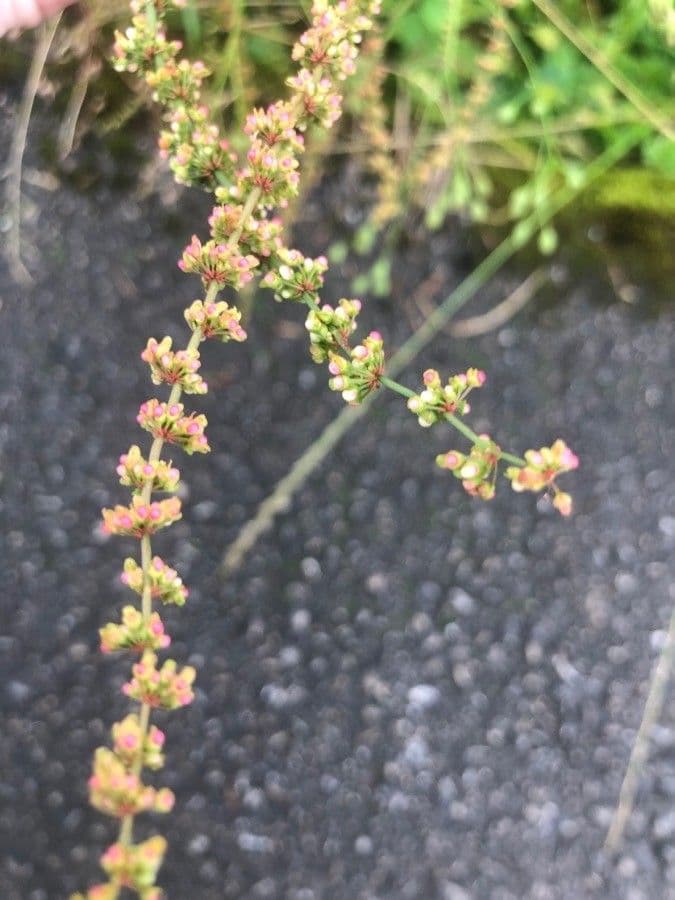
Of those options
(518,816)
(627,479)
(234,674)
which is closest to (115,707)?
(234,674)

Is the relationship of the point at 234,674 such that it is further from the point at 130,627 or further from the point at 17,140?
the point at 17,140

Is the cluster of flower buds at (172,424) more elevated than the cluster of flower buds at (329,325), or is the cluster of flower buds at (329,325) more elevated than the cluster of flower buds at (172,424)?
the cluster of flower buds at (329,325)

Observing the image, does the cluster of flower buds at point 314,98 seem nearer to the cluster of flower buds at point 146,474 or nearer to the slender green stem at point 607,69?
the cluster of flower buds at point 146,474

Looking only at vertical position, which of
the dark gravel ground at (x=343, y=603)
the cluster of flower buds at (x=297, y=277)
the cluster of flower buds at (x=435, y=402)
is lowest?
the dark gravel ground at (x=343, y=603)

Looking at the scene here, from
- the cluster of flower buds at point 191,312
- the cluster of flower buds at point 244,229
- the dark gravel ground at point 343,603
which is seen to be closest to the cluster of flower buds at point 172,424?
the cluster of flower buds at point 191,312

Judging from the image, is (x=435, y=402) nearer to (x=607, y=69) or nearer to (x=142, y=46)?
(x=142, y=46)

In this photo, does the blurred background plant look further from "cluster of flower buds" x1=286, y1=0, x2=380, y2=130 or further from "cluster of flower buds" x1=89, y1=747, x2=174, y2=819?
"cluster of flower buds" x1=89, y1=747, x2=174, y2=819

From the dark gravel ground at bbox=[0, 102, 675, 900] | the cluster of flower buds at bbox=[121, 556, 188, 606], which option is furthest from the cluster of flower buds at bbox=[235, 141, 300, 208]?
the dark gravel ground at bbox=[0, 102, 675, 900]

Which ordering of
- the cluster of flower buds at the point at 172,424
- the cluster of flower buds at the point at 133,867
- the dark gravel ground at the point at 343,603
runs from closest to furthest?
the cluster of flower buds at the point at 133,867
the cluster of flower buds at the point at 172,424
the dark gravel ground at the point at 343,603
